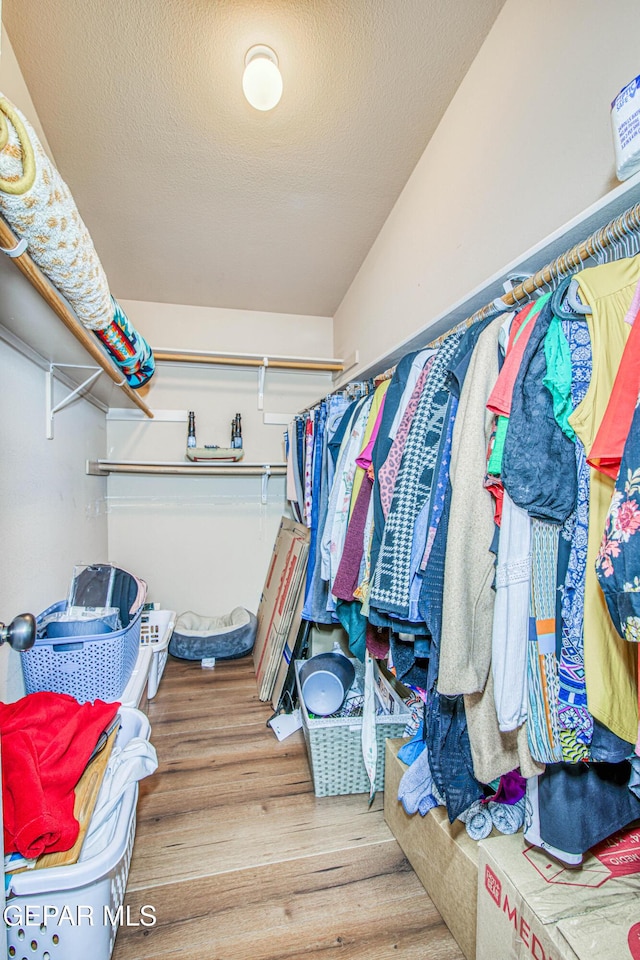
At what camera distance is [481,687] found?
84 centimetres

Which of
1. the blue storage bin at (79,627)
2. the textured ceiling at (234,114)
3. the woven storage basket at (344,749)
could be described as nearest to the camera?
the textured ceiling at (234,114)

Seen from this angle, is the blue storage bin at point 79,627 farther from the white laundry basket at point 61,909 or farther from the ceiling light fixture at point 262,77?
the ceiling light fixture at point 262,77

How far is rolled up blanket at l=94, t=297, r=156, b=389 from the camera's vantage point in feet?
5.36

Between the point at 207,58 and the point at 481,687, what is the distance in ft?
6.51

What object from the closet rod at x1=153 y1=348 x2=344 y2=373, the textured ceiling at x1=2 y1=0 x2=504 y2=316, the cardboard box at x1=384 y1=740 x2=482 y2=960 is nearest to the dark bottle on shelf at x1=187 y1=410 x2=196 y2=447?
the closet rod at x1=153 y1=348 x2=344 y2=373

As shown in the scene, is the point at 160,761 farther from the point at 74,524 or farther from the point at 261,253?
the point at 261,253

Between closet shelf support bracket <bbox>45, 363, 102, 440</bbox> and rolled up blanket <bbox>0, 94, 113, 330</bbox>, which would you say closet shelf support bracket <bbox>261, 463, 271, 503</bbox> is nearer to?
closet shelf support bracket <bbox>45, 363, 102, 440</bbox>

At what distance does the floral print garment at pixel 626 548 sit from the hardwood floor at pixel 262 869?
1152 millimetres

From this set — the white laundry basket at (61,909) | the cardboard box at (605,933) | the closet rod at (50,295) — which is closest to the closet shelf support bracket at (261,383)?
the closet rod at (50,295)

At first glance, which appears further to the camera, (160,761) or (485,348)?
(160,761)

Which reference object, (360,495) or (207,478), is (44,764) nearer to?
(360,495)

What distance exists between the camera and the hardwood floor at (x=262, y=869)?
1.10m

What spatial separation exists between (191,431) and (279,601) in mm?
1316

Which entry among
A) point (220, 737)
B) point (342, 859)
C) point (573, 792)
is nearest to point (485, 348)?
point (573, 792)
